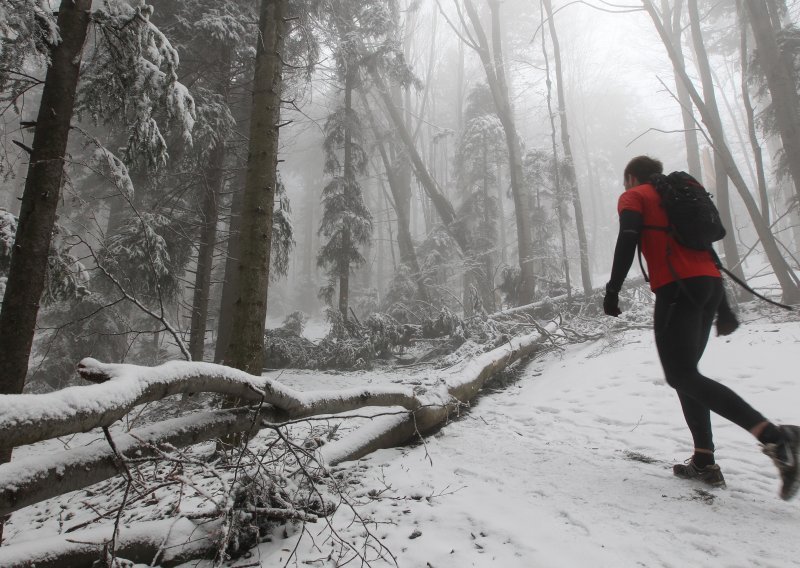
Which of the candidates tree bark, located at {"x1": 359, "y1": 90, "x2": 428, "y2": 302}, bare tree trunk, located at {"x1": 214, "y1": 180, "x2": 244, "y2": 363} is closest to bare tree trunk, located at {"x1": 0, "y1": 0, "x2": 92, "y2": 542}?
bare tree trunk, located at {"x1": 214, "y1": 180, "x2": 244, "y2": 363}

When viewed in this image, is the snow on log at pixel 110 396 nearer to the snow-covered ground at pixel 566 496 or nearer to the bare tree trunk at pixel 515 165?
the snow-covered ground at pixel 566 496

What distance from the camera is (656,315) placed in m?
2.61

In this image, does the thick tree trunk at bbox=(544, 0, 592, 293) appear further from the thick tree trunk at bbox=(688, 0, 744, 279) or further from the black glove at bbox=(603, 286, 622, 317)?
the black glove at bbox=(603, 286, 622, 317)

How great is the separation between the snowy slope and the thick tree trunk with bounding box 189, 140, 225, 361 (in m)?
5.36

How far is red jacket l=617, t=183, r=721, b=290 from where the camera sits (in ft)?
8.22

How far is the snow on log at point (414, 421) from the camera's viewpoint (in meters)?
3.20

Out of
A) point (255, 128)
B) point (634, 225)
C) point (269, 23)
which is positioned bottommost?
point (634, 225)

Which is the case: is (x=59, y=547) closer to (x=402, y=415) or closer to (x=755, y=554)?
(x=402, y=415)

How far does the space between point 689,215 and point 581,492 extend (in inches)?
71.2

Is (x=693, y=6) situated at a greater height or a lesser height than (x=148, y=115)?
greater

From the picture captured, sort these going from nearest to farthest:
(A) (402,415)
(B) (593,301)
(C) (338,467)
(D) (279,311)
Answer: (C) (338,467) < (A) (402,415) < (B) (593,301) < (D) (279,311)

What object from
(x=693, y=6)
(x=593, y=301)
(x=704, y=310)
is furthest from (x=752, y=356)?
(x=693, y=6)

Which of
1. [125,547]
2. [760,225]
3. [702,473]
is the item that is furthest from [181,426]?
[760,225]

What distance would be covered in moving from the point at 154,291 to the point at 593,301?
10.0m
